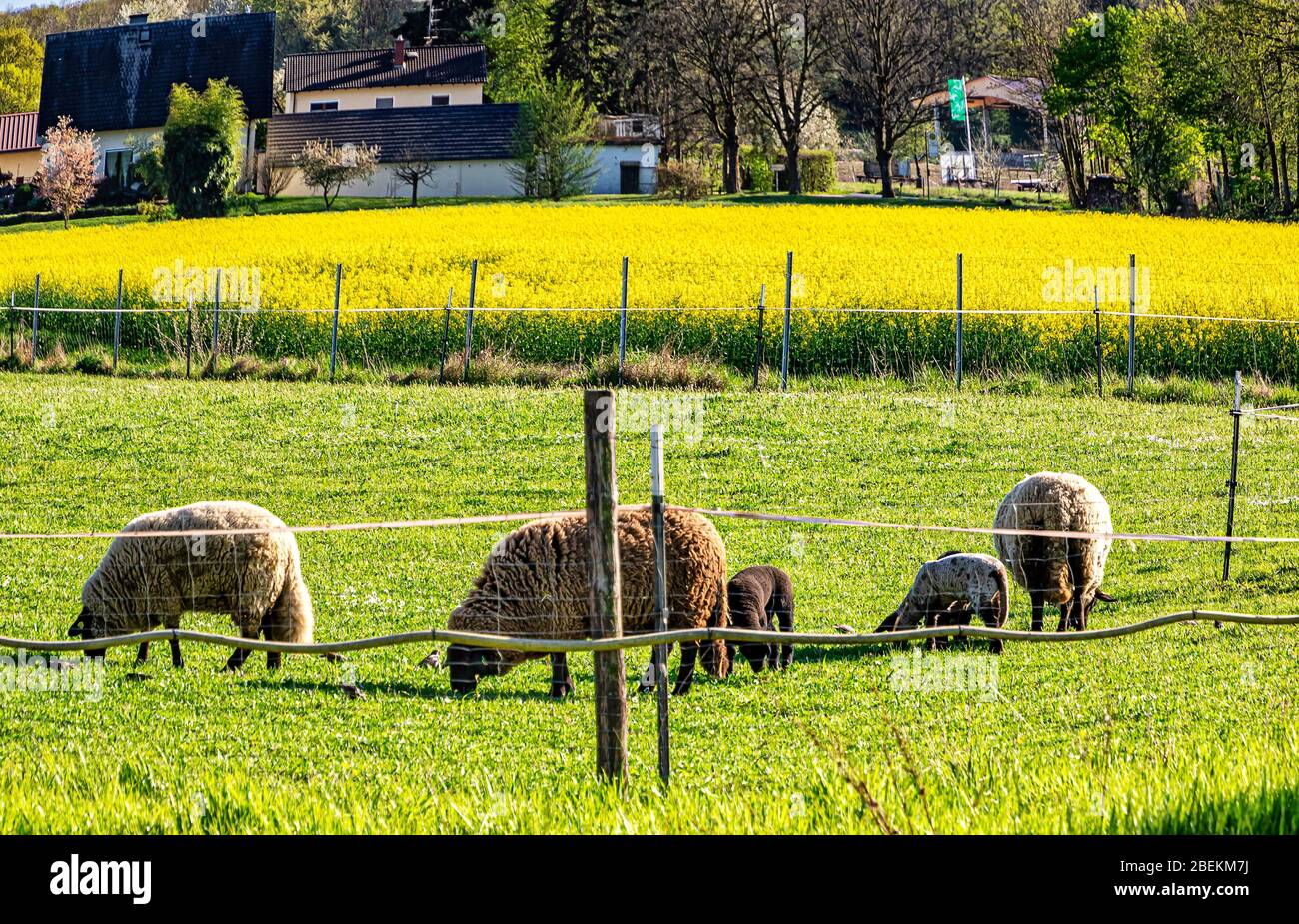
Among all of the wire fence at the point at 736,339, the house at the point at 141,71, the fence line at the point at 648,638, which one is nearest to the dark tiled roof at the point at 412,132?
the house at the point at 141,71

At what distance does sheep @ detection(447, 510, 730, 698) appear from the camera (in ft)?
31.7

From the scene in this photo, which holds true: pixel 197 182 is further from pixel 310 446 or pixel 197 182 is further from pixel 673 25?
pixel 310 446

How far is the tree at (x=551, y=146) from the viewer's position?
6706 cm

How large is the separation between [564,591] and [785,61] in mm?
69334

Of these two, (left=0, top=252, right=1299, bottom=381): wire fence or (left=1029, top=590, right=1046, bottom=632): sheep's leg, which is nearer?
(left=1029, top=590, right=1046, bottom=632): sheep's leg

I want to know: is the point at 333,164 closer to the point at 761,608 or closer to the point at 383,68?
the point at 383,68

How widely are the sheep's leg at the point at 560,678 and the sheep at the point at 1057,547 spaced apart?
3.78m

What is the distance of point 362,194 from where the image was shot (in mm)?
70000

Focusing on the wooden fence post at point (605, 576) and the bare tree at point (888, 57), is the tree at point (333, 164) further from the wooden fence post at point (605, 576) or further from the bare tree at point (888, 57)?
the wooden fence post at point (605, 576)

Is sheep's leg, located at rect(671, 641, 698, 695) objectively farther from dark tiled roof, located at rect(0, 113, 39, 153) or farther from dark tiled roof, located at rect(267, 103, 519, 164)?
dark tiled roof, located at rect(0, 113, 39, 153)

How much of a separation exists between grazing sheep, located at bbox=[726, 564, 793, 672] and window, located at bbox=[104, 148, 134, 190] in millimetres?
67775

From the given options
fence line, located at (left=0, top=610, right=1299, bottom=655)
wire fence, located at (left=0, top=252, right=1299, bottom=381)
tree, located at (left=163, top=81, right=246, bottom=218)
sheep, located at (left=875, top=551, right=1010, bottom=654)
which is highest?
tree, located at (left=163, top=81, right=246, bottom=218)

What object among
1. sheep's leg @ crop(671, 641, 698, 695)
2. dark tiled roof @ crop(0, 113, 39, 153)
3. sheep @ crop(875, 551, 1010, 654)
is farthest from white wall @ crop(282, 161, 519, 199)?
sheep's leg @ crop(671, 641, 698, 695)

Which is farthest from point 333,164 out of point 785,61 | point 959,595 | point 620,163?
point 959,595
